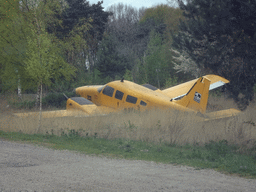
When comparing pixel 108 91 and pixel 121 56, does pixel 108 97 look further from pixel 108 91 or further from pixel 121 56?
pixel 121 56

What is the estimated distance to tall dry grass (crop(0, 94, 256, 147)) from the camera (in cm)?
1155

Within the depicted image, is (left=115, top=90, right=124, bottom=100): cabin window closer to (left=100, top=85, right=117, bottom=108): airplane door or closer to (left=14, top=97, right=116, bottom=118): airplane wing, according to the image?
(left=100, top=85, right=117, bottom=108): airplane door

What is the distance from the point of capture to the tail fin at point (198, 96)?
15.3 meters

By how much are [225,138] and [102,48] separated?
26.7 metres

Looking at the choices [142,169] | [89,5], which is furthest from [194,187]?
[89,5]

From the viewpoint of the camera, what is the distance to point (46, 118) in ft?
47.5

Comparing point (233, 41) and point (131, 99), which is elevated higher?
point (233, 41)

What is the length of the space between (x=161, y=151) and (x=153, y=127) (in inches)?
111

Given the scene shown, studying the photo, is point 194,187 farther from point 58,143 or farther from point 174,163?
point 58,143

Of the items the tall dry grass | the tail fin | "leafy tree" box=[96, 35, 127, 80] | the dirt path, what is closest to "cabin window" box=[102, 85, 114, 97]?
the tall dry grass

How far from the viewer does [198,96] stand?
1542 cm

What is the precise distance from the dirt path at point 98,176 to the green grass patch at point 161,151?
0.65m

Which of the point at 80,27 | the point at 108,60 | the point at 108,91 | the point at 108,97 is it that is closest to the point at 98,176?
the point at 108,97

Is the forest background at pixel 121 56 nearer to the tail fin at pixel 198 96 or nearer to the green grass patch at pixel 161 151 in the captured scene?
the tail fin at pixel 198 96
